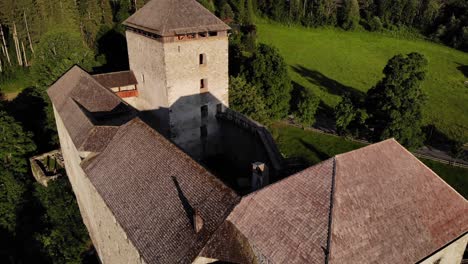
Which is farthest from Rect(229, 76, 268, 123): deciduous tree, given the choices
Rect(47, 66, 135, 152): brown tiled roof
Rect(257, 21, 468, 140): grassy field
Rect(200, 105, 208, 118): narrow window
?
Rect(257, 21, 468, 140): grassy field

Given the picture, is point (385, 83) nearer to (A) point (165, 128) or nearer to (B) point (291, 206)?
(A) point (165, 128)

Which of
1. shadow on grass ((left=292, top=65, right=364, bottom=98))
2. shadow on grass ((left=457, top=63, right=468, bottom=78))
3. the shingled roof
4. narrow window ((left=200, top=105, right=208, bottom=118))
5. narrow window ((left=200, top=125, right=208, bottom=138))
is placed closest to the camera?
the shingled roof

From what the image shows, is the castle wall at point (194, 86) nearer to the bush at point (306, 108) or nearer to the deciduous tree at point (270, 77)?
the deciduous tree at point (270, 77)

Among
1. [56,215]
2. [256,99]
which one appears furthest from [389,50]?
[56,215]

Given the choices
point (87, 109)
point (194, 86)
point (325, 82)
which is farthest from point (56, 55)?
point (325, 82)

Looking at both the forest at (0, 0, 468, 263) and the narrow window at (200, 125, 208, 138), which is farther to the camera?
the narrow window at (200, 125, 208, 138)

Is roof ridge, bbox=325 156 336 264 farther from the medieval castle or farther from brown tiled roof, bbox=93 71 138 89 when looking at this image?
brown tiled roof, bbox=93 71 138 89
